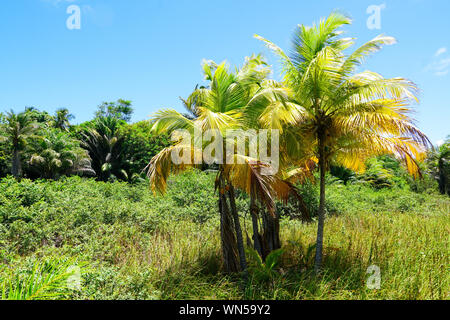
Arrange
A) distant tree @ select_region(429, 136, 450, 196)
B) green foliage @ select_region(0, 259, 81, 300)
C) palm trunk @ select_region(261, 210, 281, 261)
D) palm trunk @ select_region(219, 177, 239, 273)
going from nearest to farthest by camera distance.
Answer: green foliage @ select_region(0, 259, 81, 300) → palm trunk @ select_region(219, 177, 239, 273) → palm trunk @ select_region(261, 210, 281, 261) → distant tree @ select_region(429, 136, 450, 196)

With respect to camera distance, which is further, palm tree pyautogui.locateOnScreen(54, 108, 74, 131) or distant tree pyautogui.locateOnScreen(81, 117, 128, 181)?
palm tree pyautogui.locateOnScreen(54, 108, 74, 131)

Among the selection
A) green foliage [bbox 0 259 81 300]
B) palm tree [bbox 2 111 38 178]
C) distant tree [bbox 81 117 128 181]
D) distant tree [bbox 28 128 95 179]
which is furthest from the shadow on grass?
distant tree [bbox 81 117 128 181]

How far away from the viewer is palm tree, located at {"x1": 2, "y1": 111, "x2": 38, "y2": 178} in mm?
18219

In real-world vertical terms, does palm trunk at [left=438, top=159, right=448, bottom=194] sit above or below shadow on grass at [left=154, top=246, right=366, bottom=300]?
above

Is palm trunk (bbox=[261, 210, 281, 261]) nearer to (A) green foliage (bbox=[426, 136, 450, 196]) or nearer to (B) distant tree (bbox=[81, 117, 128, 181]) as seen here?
(B) distant tree (bbox=[81, 117, 128, 181])

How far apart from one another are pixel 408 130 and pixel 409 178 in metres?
25.3

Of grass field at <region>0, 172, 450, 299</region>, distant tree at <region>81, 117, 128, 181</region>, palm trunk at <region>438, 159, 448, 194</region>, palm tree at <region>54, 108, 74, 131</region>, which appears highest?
palm tree at <region>54, 108, 74, 131</region>

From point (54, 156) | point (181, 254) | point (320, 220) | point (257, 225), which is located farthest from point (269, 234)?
point (54, 156)

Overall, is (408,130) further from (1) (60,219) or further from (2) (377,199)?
(2) (377,199)

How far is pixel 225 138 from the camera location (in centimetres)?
506

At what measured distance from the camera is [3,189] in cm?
955

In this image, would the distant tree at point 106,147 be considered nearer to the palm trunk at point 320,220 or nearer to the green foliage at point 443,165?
the palm trunk at point 320,220

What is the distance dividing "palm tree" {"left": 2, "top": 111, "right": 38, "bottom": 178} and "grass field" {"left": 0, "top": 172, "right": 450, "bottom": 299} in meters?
10.1

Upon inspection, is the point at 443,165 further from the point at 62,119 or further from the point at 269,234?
the point at 62,119
